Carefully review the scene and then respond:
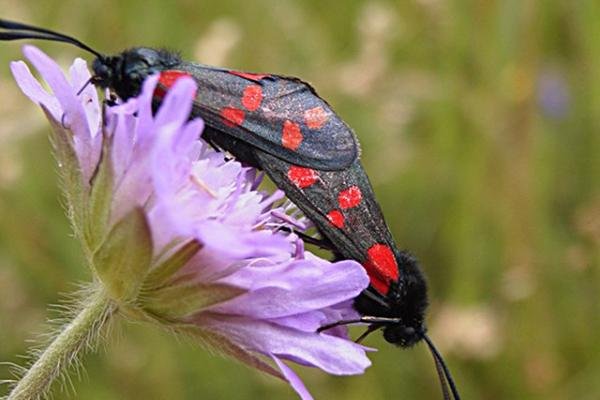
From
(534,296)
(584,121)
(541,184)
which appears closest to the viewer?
(534,296)

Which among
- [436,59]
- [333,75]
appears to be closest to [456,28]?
[436,59]

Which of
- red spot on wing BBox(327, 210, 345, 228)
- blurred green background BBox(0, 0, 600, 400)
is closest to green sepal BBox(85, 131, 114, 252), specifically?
red spot on wing BBox(327, 210, 345, 228)

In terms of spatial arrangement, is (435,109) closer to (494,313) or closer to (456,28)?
(456,28)

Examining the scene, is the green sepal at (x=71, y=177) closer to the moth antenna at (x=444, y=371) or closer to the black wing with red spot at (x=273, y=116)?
the black wing with red spot at (x=273, y=116)

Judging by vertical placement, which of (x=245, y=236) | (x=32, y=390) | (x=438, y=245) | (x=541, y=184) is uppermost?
(x=245, y=236)

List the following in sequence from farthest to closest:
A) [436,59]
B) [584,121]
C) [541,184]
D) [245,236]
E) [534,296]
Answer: [584,121] → [436,59] → [541,184] → [534,296] → [245,236]

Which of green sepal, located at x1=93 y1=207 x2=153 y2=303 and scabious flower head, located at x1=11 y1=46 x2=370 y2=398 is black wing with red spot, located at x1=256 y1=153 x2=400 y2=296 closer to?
scabious flower head, located at x1=11 y1=46 x2=370 y2=398
